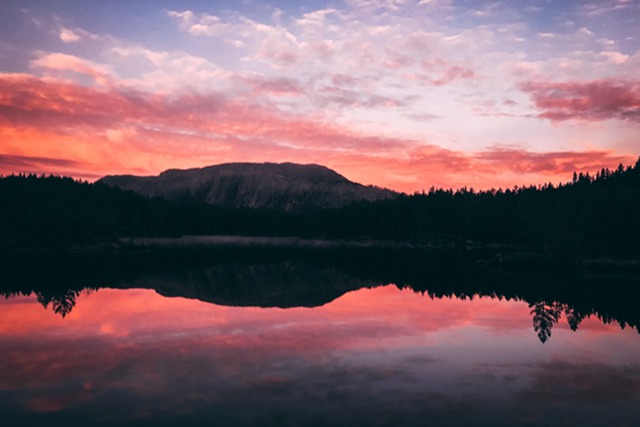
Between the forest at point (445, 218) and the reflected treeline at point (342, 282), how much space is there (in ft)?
27.5

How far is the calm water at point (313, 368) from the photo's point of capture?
1605 centimetres

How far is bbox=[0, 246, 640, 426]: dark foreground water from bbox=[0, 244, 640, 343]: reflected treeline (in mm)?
1022

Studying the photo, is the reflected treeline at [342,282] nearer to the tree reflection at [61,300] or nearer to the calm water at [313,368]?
the tree reflection at [61,300]

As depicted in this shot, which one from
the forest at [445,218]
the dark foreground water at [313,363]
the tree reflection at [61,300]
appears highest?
the forest at [445,218]

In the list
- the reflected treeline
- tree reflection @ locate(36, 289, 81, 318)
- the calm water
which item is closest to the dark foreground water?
the calm water

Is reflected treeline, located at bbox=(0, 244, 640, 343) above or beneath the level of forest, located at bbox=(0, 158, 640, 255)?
beneath

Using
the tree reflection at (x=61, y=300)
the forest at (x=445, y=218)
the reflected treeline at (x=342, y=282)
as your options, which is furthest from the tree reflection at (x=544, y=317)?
the forest at (x=445, y=218)

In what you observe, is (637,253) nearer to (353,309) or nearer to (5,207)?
(353,309)

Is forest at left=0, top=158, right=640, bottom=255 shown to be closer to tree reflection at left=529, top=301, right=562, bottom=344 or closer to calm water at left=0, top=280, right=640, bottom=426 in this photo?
tree reflection at left=529, top=301, right=562, bottom=344

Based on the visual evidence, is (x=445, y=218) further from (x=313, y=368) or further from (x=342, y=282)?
(x=313, y=368)

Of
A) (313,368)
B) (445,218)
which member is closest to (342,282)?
(313,368)

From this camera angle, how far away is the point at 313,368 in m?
21.5

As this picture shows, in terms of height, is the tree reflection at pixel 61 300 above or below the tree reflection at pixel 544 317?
below

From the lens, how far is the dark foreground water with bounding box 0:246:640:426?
635 inches
